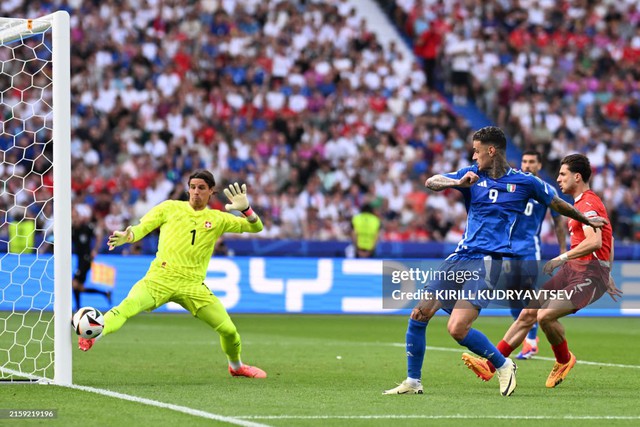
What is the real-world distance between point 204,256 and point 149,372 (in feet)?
4.33

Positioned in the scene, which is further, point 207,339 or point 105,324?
point 207,339

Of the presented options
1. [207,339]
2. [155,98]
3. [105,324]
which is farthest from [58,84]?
[155,98]

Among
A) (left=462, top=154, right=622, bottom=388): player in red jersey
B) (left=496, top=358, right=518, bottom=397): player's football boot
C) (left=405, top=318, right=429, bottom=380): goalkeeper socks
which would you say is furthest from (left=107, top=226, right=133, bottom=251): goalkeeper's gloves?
(left=496, top=358, right=518, bottom=397): player's football boot

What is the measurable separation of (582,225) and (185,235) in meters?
3.65

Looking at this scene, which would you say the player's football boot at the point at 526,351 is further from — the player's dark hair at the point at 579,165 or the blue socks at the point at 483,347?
the blue socks at the point at 483,347

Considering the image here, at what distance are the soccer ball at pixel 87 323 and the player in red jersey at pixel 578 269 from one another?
333cm

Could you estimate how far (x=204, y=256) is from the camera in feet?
37.3

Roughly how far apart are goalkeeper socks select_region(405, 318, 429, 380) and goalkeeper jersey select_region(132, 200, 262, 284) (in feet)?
6.64

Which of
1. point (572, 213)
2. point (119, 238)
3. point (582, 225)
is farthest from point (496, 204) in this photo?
point (119, 238)

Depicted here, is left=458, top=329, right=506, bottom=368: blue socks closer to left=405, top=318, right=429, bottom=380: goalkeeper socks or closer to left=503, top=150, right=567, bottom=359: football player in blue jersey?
left=405, top=318, right=429, bottom=380: goalkeeper socks

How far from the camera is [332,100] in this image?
2789 cm

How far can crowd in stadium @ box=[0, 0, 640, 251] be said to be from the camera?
25.2 metres

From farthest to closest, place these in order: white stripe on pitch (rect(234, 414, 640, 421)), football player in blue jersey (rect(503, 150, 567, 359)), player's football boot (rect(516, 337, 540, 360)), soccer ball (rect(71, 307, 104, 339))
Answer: player's football boot (rect(516, 337, 540, 360)) < football player in blue jersey (rect(503, 150, 567, 359)) < soccer ball (rect(71, 307, 104, 339)) < white stripe on pitch (rect(234, 414, 640, 421))

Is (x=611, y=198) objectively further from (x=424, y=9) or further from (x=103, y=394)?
(x=103, y=394)
